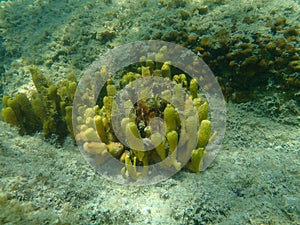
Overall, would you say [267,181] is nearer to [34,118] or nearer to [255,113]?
[255,113]

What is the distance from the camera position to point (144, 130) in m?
2.58

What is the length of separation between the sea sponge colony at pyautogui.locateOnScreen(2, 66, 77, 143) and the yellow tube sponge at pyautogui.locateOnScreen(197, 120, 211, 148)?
4.96 ft

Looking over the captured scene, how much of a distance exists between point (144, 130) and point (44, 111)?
132cm

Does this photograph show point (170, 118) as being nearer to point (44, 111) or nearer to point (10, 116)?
point (44, 111)

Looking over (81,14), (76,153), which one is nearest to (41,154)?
(76,153)

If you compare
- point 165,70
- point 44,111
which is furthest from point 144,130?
point 44,111

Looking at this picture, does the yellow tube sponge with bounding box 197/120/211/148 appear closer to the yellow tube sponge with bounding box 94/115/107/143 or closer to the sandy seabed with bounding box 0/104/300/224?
the sandy seabed with bounding box 0/104/300/224

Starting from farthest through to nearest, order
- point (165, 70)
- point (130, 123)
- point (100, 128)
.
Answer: point (165, 70), point (100, 128), point (130, 123)

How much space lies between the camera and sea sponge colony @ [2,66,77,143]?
2.95 metres

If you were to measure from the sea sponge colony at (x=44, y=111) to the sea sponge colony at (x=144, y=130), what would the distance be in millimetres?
273

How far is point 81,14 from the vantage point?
5027 mm

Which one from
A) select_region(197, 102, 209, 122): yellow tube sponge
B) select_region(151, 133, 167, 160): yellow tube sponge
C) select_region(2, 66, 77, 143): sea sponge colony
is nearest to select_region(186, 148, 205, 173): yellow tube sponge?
select_region(151, 133, 167, 160): yellow tube sponge

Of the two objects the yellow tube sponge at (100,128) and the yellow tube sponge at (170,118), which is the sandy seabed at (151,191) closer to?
the yellow tube sponge at (100,128)

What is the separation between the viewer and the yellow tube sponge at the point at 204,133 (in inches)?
92.8
